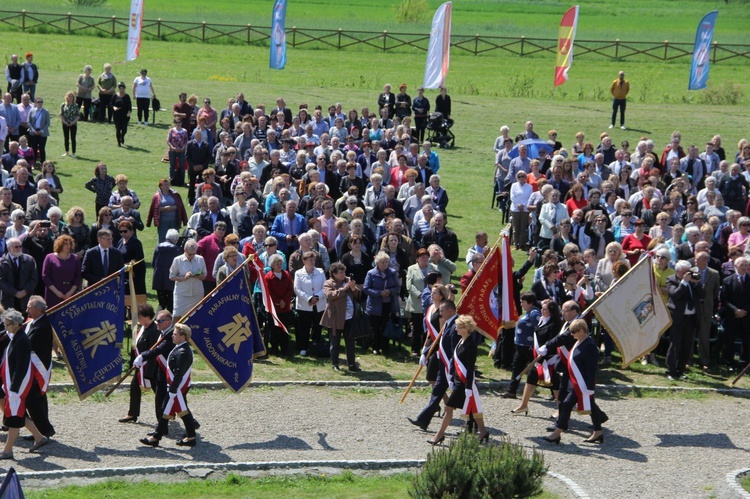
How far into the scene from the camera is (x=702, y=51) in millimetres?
37938

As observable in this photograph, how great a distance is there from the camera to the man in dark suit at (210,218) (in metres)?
19.1

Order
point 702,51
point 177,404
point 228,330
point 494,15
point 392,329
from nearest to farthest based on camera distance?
1. point 177,404
2. point 228,330
3. point 392,329
4. point 702,51
5. point 494,15

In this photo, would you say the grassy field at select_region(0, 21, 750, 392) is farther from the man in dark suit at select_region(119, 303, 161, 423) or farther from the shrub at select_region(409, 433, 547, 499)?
the shrub at select_region(409, 433, 547, 499)

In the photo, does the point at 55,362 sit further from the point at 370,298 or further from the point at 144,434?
the point at 370,298

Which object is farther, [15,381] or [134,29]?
[134,29]

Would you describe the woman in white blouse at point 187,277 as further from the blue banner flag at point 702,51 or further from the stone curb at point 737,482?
the blue banner flag at point 702,51

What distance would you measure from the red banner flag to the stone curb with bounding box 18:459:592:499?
3.17 metres

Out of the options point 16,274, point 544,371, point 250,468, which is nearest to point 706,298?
point 544,371

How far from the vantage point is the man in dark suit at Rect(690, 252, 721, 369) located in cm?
1783

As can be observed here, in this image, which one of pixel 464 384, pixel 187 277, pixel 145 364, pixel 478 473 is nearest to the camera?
pixel 478 473

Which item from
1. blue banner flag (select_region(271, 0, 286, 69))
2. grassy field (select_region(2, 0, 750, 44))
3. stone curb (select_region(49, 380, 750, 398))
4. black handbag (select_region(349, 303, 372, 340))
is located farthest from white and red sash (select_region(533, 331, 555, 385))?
grassy field (select_region(2, 0, 750, 44))

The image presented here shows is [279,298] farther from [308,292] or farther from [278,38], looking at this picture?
[278,38]

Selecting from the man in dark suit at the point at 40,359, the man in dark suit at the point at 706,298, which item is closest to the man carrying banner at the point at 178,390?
the man in dark suit at the point at 40,359

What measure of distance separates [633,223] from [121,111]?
15.4m
